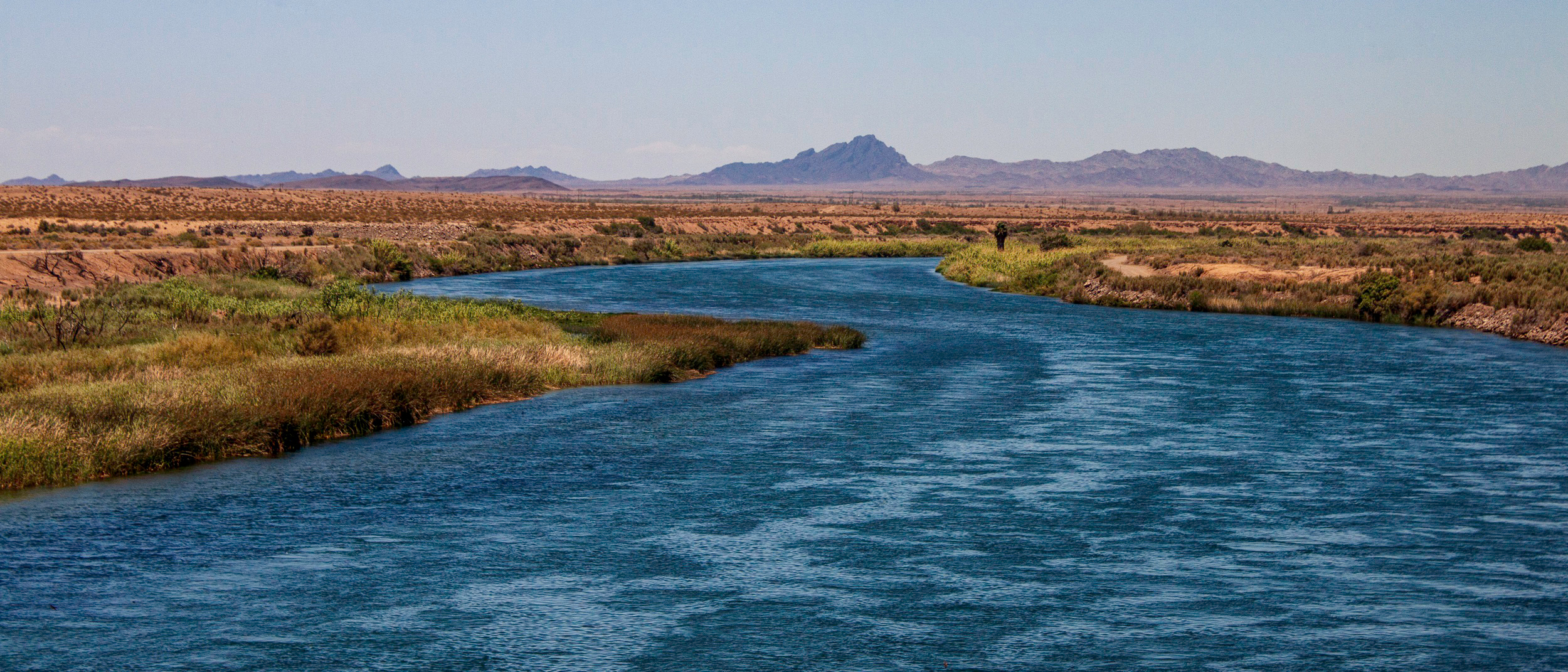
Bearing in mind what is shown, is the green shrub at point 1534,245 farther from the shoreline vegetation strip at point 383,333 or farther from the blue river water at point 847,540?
the blue river water at point 847,540

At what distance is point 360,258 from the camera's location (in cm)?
6575

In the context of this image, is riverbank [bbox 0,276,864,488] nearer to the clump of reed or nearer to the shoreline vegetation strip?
the shoreline vegetation strip

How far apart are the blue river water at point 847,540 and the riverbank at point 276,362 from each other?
2.42 feet

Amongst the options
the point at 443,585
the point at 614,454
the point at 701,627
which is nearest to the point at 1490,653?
the point at 701,627

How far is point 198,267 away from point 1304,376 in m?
43.0

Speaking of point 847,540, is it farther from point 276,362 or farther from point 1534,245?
point 1534,245

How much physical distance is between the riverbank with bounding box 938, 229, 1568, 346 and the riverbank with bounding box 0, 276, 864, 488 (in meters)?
19.6

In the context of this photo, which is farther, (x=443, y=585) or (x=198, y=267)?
(x=198, y=267)

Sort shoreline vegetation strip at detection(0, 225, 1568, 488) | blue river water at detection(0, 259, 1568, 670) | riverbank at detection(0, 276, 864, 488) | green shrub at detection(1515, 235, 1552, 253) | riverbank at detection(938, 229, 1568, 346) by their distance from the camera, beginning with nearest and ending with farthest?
blue river water at detection(0, 259, 1568, 670) → riverbank at detection(0, 276, 864, 488) → shoreline vegetation strip at detection(0, 225, 1568, 488) → riverbank at detection(938, 229, 1568, 346) → green shrub at detection(1515, 235, 1552, 253)

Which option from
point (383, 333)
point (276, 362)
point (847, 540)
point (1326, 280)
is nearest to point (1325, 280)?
point (1326, 280)

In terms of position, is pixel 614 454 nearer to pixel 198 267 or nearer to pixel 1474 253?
pixel 198 267

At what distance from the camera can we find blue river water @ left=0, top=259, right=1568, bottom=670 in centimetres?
1237

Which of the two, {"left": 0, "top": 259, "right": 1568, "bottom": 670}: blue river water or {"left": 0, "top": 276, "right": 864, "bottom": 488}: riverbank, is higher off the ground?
{"left": 0, "top": 276, "right": 864, "bottom": 488}: riverbank

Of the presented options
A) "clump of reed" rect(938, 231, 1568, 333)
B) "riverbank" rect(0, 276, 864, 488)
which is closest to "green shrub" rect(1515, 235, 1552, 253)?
"clump of reed" rect(938, 231, 1568, 333)
